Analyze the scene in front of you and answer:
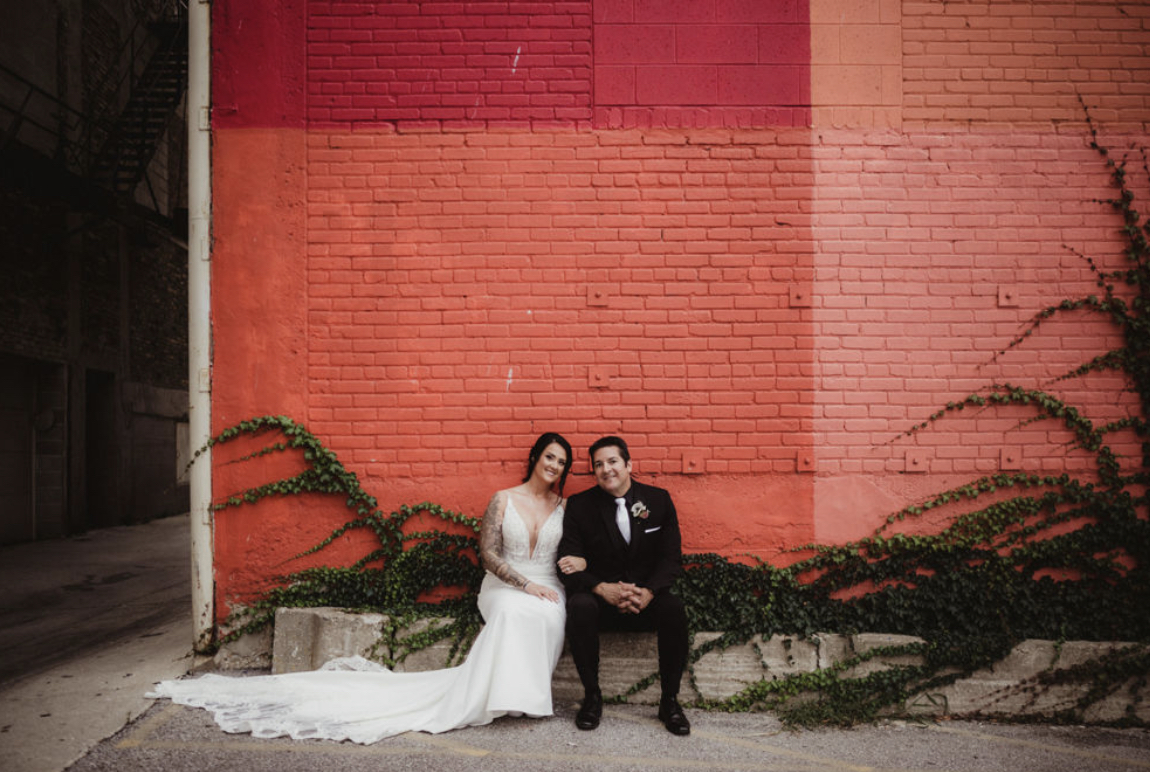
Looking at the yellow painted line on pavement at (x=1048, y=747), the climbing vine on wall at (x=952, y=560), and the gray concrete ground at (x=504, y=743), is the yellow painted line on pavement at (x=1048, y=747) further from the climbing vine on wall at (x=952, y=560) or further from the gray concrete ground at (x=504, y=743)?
the climbing vine on wall at (x=952, y=560)

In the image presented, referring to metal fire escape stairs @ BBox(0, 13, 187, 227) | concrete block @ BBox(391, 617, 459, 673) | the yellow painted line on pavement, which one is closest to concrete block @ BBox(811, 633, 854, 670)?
the yellow painted line on pavement

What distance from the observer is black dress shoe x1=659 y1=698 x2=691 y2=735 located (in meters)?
3.92

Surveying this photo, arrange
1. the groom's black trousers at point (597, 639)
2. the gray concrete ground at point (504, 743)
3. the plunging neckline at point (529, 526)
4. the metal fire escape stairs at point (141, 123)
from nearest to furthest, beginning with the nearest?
the gray concrete ground at point (504, 743) < the groom's black trousers at point (597, 639) < the plunging neckline at point (529, 526) < the metal fire escape stairs at point (141, 123)

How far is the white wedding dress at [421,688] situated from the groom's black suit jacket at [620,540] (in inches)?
10.0

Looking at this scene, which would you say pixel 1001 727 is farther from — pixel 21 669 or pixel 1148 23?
pixel 21 669

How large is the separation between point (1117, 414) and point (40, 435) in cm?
1399

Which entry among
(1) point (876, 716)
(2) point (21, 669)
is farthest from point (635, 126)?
(2) point (21, 669)

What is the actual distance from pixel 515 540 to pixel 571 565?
0.42 meters

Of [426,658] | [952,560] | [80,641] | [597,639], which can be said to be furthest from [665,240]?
[80,641]

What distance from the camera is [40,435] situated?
11.1 meters

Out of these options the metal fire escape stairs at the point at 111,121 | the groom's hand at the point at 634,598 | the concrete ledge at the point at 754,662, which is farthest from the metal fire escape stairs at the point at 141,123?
the groom's hand at the point at 634,598

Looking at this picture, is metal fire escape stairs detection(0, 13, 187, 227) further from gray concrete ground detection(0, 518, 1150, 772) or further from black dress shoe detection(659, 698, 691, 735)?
black dress shoe detection(659, 698, 691, 735)

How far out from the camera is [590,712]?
4.00 metres

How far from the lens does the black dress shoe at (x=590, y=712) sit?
395cm
